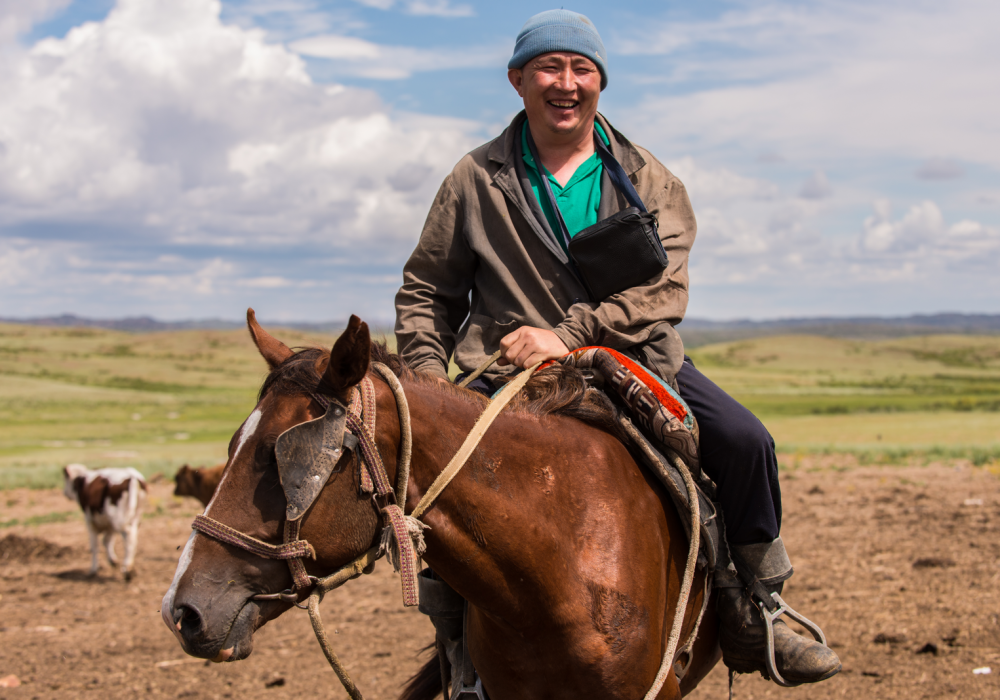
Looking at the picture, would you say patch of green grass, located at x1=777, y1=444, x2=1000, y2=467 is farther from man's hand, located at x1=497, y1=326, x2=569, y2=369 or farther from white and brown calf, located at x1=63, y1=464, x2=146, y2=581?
man's hand, located at x1=497, y1=326, x2=569, y2=369

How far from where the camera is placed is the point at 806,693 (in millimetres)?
6051

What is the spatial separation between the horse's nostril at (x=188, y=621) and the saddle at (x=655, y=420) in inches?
67.6

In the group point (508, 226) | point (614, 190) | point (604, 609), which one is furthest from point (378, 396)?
point (614, 190)

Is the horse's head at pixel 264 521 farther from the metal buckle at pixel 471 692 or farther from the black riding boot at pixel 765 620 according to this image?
the black riding boot at pixel 765 620

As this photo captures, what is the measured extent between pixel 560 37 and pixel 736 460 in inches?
79.1

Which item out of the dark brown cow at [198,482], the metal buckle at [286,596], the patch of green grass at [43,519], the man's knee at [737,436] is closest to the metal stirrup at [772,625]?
the man's knee at [737,436]

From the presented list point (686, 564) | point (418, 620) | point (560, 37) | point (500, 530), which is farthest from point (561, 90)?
point (418, 620)

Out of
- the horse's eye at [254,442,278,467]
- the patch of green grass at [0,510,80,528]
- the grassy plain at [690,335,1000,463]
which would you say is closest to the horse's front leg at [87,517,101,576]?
the patch of green grass at [0,510,80,528]

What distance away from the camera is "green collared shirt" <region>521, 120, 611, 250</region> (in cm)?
360

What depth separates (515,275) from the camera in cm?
357

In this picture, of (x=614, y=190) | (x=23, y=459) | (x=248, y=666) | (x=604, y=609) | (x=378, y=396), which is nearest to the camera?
(x=378, y=396)

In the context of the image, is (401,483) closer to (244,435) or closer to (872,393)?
(244,435)

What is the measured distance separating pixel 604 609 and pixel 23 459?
29784mm

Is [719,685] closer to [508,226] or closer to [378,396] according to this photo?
[508,226]
